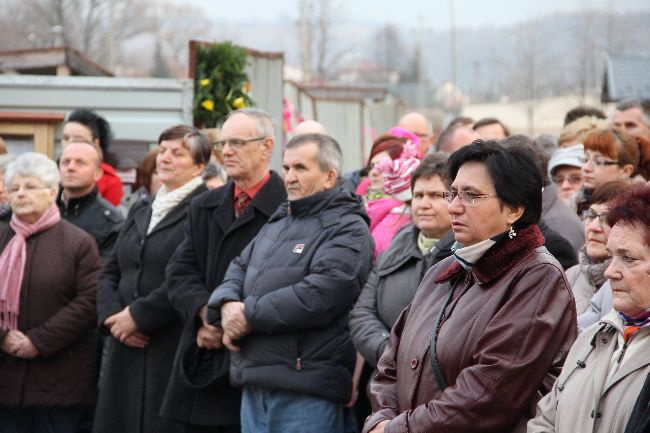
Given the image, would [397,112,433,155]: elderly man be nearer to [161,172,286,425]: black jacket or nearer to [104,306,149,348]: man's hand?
[161,172,286,425]: black jacket

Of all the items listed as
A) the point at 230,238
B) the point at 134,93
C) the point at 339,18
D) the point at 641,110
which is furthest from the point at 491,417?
the point at 339,18

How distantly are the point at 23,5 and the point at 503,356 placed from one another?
59594 mm

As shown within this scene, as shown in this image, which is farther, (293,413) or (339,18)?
(339,18)

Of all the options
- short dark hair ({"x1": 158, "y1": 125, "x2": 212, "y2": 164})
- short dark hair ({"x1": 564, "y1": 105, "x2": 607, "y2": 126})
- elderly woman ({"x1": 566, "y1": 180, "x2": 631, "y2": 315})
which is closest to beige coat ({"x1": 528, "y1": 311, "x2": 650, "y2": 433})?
elderly woman ({"x1": 566, "y1": 180, "x2": 631, "y2": 315})

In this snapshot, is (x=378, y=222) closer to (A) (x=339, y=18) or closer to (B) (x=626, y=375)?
(B) (x=626, y=375)

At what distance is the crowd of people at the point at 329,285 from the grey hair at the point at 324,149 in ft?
0.05

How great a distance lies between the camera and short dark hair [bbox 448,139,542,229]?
4492mm

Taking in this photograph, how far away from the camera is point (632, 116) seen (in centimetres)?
891

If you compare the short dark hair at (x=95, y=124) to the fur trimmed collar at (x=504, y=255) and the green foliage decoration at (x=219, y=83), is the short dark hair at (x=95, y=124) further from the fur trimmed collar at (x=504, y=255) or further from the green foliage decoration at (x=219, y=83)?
the fur trimmed collar at (x=504, y=255)

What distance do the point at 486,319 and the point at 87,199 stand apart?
4835 mm

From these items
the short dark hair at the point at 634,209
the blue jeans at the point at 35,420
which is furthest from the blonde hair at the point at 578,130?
the blue jeans at the point at 35,420

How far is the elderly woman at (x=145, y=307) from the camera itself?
23.6 ft

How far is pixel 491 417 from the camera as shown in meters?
4.24

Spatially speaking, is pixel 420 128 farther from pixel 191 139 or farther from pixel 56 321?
pixel 56 321
